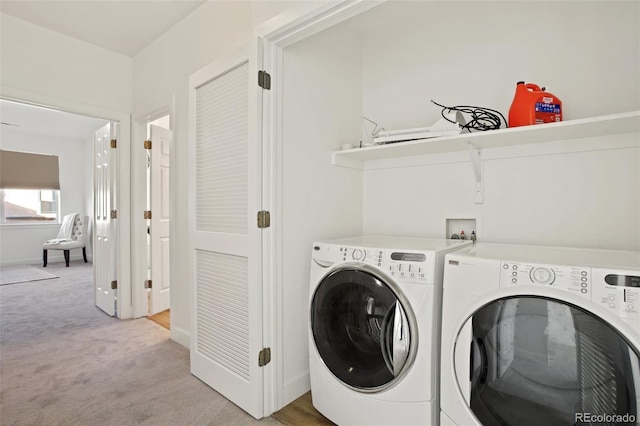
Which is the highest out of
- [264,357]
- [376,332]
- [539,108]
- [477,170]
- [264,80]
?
[264,80]

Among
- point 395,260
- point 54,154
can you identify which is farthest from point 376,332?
point 54,154

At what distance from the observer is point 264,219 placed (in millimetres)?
1664

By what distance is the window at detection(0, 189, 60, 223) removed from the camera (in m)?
6.18

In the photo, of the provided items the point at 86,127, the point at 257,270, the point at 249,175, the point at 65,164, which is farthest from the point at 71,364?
the point at 65,164

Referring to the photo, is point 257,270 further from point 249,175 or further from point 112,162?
point 112,162

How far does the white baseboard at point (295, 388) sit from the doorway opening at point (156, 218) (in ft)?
6.05

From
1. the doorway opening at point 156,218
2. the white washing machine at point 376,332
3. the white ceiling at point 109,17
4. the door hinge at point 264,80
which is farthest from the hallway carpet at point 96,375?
the white ceiling at point 109,17

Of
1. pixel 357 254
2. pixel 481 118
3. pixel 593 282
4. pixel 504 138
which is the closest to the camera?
pixel 593 282

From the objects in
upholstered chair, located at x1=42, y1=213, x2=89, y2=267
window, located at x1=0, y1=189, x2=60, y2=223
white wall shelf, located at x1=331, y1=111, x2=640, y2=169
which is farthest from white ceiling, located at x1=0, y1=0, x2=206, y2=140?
window, located at x1=0, y1=189, x2=60, y2=223

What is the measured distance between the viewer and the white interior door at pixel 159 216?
3.20 meters

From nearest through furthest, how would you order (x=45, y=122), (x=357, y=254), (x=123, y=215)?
1. (x=357, y=254)
2. (x=123, y=215)
3. (x=45, y=122)

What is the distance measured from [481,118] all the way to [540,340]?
1240mm

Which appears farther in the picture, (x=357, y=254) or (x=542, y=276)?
(x=357, y=254)

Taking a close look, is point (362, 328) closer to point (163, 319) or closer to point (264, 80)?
point (264, 80)
